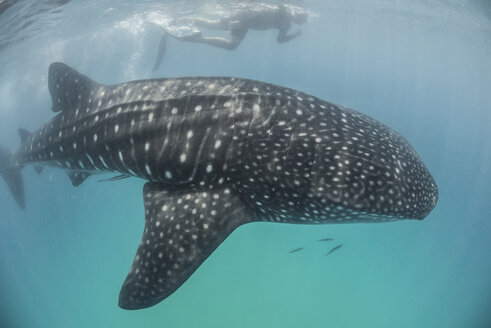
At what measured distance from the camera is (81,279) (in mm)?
23234

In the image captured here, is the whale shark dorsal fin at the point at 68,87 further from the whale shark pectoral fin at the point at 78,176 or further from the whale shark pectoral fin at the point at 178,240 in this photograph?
the whale shark pectoral fin at the point at 178,240

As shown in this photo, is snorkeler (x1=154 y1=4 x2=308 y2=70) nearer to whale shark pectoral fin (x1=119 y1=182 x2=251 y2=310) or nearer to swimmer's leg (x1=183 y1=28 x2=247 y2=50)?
swimmer's leg (x1=183 y1=28 x2=247 y2=50)

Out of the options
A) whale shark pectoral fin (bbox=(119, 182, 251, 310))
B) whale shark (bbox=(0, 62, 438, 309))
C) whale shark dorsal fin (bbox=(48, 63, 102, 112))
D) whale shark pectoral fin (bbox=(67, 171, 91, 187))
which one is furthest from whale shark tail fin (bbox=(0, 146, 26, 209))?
whale shark pectoral fin (bbox=(119, 182, 251, 310))

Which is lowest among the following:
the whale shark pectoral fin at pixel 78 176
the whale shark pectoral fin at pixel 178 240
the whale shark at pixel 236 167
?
the whale shark pectoral fin at pixel 78 176

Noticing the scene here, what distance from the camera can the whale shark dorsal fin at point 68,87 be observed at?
442 cm

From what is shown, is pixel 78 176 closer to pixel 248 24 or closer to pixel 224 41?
pixel 224 41

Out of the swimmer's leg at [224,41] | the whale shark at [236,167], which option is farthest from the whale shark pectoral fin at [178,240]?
the swimmer's leg at [224,41]

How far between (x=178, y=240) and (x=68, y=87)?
3397 mm

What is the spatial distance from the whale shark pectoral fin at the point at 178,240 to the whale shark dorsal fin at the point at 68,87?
2450mm

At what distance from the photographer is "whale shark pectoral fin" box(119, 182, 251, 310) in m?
2.80

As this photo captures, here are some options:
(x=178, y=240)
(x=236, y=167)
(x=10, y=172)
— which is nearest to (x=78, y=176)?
(x=178, y=240)

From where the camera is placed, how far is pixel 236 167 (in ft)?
9.84

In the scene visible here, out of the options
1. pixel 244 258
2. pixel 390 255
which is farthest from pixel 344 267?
pixel 244 258

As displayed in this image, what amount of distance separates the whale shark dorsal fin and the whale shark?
1.07 m
